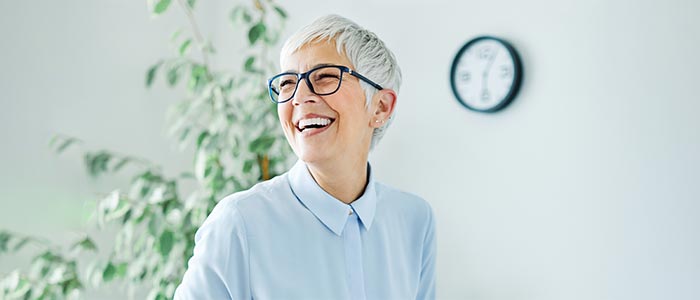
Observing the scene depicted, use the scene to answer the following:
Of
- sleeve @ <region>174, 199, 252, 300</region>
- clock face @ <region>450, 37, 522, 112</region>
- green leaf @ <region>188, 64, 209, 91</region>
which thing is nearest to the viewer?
sleeve @ <region>174, 199, 252, 300</region>

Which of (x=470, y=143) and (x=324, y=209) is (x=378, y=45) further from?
(x=470, y=143)

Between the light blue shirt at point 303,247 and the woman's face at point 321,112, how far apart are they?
0.09m

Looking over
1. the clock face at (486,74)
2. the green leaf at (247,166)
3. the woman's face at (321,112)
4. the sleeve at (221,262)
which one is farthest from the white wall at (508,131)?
the sleeve at (221,262)

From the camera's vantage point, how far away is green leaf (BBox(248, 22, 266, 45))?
2207 millimetres

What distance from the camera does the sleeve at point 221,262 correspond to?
1.06 m

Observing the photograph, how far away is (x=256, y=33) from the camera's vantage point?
7.25ft

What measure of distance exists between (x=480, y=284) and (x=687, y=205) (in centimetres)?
66

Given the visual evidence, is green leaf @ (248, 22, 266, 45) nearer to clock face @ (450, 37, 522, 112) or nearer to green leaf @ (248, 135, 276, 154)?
green leaf @ (248, 135, 276, 154)

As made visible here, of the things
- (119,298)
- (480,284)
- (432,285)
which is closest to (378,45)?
(432,285)

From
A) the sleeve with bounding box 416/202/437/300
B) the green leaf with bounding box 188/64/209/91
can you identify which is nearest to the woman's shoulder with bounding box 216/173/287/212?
the sleeve with bounding box 416/202/437/300

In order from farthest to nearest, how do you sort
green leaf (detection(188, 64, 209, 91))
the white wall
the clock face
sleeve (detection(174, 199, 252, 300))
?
green leaf (detection(188, 64, 209, 91)) < the clock face < the white wall < sleeve (detection(174, 199, 252, 300))

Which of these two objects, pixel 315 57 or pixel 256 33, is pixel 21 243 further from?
pixel 315 57

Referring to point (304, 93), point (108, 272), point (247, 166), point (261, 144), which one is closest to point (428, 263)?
point (304, 93)

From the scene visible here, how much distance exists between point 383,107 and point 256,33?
3.51ft
